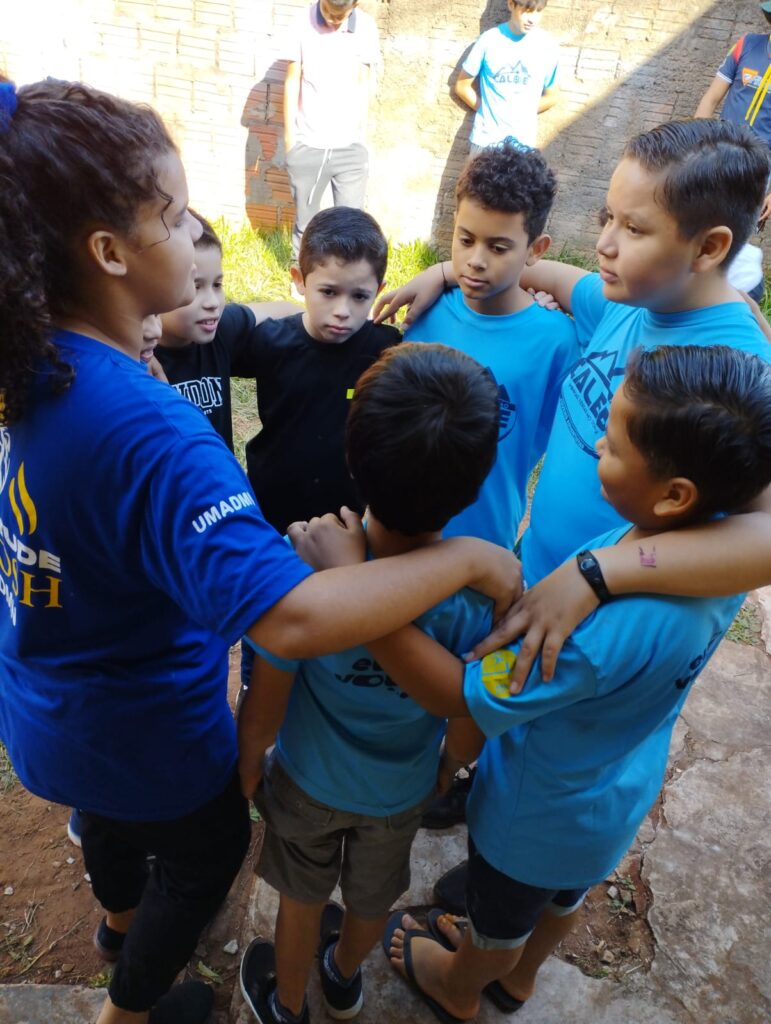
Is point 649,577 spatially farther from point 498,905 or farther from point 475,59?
point 475,59

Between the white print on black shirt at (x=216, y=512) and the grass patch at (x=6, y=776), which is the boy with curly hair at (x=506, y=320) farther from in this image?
the grass patch at (x=6, y=776)

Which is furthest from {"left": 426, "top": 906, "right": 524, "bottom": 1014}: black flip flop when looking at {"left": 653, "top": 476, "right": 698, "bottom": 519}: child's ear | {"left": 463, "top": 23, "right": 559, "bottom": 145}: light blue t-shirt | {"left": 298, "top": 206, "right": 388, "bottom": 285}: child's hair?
{"left": 463, "top": 23, "right": 559, "bottom": 145}: light blue t-shirt

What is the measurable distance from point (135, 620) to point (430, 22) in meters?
6.40

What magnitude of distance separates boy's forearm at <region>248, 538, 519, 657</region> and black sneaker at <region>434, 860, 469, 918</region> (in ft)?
4.32

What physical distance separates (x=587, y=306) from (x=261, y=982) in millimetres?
1959

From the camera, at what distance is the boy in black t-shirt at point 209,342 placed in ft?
6.13

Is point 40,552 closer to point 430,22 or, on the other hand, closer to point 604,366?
point 604,366

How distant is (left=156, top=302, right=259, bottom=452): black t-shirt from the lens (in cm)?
196

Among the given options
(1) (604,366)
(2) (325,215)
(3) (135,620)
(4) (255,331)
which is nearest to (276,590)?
(3) (135,620)

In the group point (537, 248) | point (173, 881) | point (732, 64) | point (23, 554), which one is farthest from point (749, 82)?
point (173, 881)

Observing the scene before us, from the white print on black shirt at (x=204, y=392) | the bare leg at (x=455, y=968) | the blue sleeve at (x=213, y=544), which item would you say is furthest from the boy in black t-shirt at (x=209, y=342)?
the bare leg at (x=455, y=968)

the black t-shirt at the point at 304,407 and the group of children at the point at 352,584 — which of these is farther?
the black t-shirt at the point at 304,407

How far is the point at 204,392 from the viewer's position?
2004 mm

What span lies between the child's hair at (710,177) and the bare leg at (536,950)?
157cm
